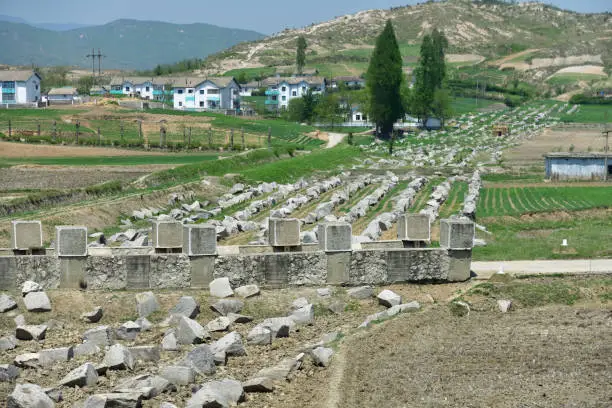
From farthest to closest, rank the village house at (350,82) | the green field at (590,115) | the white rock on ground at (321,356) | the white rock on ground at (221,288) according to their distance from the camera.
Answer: the village house at (350,82)
the green field at (590,115)
the white rock on ground at (221,288)
the white rock on ground at (321,356)

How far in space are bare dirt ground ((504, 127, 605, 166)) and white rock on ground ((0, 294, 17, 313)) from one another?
58.8 metres

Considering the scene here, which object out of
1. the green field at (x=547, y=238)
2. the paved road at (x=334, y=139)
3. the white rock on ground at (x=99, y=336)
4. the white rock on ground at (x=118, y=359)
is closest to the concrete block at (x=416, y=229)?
the green field at (x=547, y=238)

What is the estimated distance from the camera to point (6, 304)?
22.4 meters

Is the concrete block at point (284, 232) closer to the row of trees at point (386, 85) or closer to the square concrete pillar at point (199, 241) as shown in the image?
the square concrete pillar at point (199, 241)

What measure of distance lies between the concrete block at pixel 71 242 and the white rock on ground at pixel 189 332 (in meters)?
4.11

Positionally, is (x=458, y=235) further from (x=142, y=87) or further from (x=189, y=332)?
(x=142, y=87)

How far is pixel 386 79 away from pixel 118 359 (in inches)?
3143

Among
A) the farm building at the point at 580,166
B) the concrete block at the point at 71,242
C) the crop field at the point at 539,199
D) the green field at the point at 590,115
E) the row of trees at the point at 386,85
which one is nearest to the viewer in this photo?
the concrete block at the point at 71,242

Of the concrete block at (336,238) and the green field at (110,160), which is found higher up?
the concrete block at (336,238)

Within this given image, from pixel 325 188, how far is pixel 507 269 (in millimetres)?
29879

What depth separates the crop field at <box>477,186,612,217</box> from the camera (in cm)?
4506

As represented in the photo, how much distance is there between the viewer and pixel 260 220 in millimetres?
41438

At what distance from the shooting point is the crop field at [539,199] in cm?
4506

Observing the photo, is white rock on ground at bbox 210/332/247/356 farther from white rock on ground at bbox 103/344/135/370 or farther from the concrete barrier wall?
the concrete barrier wall
